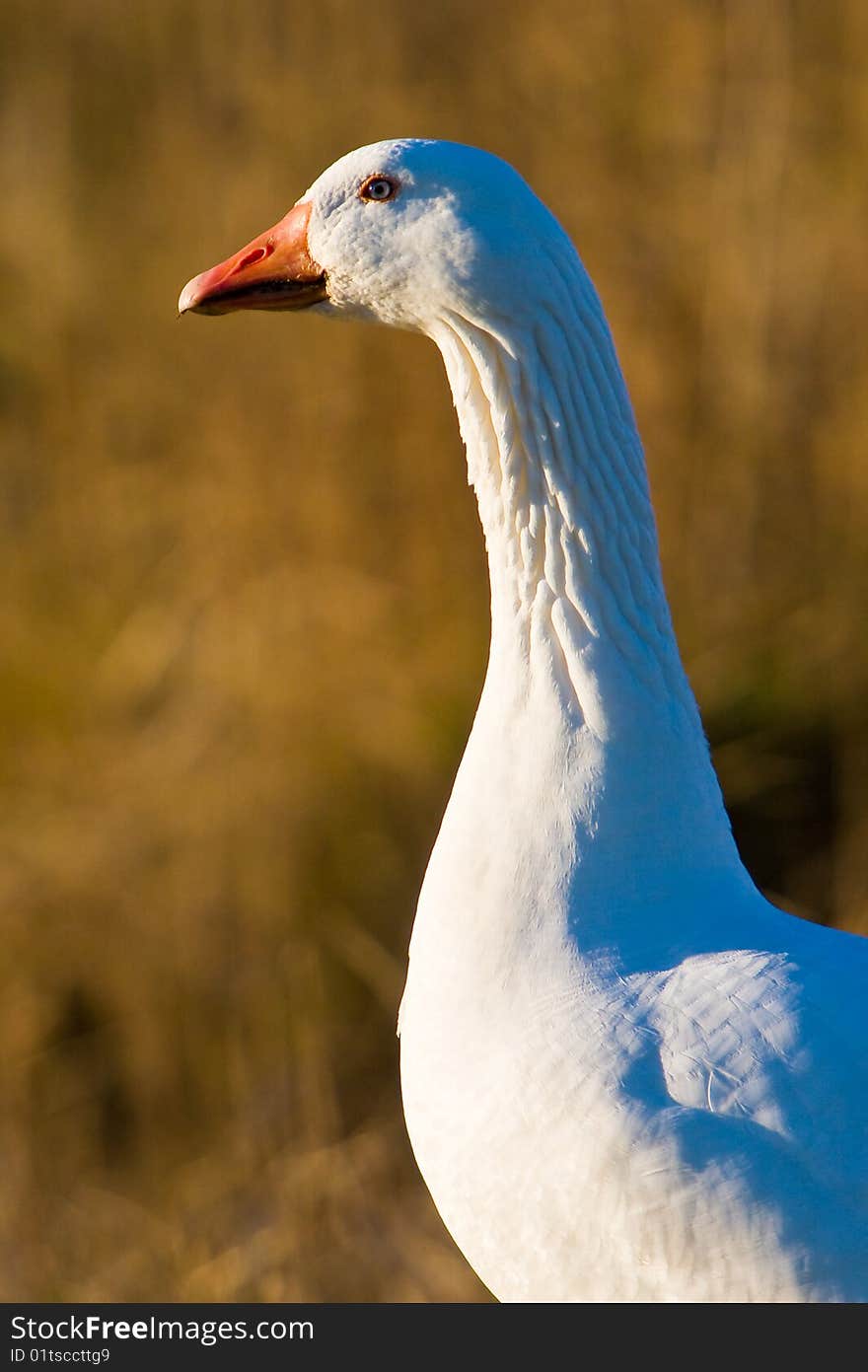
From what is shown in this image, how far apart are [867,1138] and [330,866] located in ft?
12.8

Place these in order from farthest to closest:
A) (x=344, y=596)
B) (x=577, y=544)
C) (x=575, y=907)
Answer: (x=344, y=596) → (x=577, y=544) → (x=575, y=907)

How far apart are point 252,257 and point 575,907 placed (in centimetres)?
116

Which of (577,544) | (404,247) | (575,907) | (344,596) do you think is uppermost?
(404,247)

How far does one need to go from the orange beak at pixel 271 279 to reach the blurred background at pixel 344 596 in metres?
3.26

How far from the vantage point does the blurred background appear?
19.2 ft

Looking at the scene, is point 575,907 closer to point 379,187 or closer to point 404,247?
point 404,247

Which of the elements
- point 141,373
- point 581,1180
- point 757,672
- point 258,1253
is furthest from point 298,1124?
point 581,1180

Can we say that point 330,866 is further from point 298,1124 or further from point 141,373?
point 141,373

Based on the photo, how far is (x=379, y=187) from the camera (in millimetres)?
2660

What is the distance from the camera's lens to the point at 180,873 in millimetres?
6062

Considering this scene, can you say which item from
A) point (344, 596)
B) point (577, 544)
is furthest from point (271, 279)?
point (344, 596)

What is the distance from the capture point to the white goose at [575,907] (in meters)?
2.31

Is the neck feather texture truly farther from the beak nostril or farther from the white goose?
the beak nostril

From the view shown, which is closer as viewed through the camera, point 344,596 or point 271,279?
point 271,279
